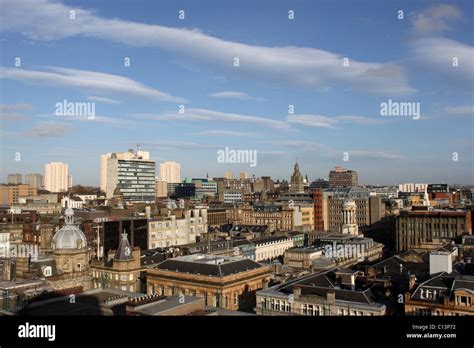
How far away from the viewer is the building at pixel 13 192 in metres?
158

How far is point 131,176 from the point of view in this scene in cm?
16675

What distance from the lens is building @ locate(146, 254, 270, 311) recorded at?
134 ft

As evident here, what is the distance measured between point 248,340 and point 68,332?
5.69 meters

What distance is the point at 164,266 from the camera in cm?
4559

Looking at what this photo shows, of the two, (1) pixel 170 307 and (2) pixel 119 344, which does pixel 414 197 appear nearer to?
(1) pixel 170 307

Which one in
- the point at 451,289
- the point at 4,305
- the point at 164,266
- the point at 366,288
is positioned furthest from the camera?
the point at 164,266

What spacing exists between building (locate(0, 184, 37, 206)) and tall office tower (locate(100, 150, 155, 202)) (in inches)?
1074

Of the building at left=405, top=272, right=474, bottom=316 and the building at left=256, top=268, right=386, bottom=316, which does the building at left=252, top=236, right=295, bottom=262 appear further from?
the building at left=405, top=272, right=474, bottom=316

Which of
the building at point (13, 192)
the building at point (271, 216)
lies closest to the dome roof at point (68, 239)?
the building at point (271, 216)

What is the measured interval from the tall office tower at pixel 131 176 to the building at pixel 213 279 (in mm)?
115349

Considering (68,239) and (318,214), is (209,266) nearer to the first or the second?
(68,239)

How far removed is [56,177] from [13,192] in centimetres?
3353

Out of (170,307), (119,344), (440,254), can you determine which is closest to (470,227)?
(440,254)

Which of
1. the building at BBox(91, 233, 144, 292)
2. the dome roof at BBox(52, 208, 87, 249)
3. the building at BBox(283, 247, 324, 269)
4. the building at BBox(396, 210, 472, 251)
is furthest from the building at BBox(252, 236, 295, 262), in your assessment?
the dome roof at BBox(52, 208, 87, 249)
